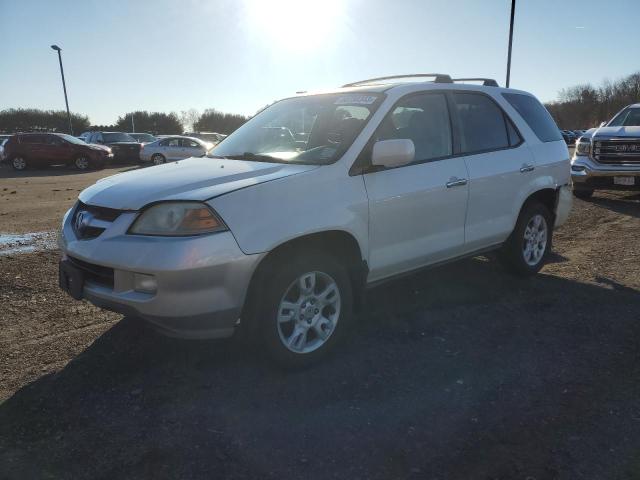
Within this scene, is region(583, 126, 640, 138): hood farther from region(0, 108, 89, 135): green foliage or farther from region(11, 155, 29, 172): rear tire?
region(0, 108, 89, 135): green foliage

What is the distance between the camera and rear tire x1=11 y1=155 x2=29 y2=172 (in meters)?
22.3

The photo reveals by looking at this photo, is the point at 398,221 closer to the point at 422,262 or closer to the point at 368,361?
the point at 422,262

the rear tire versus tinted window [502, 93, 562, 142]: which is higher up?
tinted window [502, 93, 562, 142]

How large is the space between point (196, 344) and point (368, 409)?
151 centimetres

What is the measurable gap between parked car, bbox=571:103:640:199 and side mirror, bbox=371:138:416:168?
7782mm

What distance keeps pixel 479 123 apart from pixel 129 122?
69.8 metres

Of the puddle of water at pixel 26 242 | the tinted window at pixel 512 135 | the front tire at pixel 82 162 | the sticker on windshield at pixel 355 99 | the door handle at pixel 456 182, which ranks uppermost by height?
the sticker on windshield at pixel 355 99

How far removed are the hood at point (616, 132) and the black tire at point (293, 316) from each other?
8441 mm

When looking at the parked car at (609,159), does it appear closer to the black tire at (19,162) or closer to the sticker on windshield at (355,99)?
the sticker on windshield at (355,99)

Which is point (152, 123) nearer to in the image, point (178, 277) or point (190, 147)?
point (190, 147)

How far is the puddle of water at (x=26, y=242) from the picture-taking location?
6.44m

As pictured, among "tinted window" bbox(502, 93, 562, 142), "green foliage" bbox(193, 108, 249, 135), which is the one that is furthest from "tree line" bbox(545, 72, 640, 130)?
"tinted window" bbox(502, 93, 562, 142)

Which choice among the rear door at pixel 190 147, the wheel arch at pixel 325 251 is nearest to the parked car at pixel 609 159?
the wheel arch at pixel 325 251

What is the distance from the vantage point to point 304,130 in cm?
416
